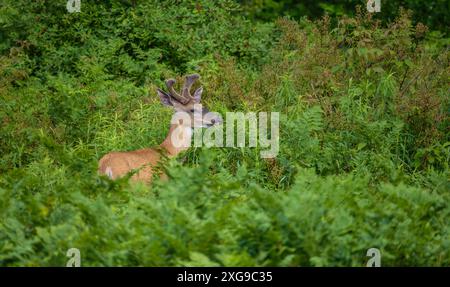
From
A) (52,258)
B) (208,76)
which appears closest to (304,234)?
(52,258)

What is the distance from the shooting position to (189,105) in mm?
9438

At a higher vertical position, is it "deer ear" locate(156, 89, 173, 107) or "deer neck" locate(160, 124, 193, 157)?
"deer ear" locate(156, 89, 173, 107)

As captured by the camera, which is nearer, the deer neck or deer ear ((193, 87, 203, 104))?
the deer neck

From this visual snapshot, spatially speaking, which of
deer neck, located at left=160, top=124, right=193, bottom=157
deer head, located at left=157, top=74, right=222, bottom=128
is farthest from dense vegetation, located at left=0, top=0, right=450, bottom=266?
deer head, located at left=157, top=74, right=222, bottom=128

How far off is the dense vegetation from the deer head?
307mm

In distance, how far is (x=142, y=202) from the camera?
635cm

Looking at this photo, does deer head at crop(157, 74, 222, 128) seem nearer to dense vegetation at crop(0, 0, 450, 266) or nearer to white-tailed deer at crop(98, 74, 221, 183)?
white-tailed deer at crop(98, 74, 221, 183)

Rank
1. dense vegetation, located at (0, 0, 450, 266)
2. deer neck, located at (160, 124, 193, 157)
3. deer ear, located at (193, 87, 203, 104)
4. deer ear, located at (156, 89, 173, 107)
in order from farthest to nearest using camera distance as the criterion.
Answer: deer ear, located at (193, 87, 203, 104) → deer ear, located at (156, 89, 173, 107) → deer neck, located at (160, 124, 193, 157) → dense vegetation, located at (0, 0, 450, 266)

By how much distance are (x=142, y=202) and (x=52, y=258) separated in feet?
2.28

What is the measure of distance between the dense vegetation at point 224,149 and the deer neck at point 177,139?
0.34ft

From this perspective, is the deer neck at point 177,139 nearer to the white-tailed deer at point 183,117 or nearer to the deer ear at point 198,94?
the white-tailed deer at point 183,117

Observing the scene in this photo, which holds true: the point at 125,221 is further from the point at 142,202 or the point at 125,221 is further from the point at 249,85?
the point at 249,85

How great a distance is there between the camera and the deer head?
9.34 meters

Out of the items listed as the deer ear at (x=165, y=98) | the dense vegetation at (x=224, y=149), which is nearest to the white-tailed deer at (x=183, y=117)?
the deer ear at (x=165, y=98)
